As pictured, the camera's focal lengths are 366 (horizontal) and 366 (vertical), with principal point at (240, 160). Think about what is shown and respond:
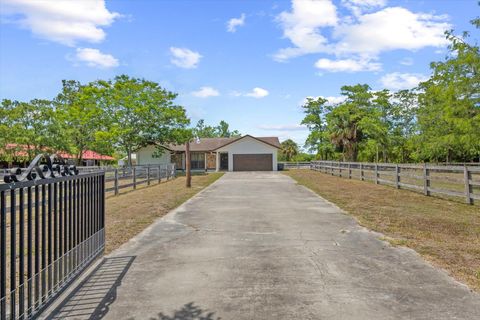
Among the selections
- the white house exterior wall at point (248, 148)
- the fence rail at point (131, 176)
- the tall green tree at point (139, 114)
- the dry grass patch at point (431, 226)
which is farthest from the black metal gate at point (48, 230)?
the white house exterior wall at point (248, 148)

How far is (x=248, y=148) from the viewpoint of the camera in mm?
46719

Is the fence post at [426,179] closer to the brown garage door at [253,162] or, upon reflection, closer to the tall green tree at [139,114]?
the tall green tree at [139,114]

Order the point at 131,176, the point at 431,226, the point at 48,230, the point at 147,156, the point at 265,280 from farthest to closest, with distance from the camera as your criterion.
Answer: the point at 147,156 < the point at 131,176 < the point at 431,226 < the point at 265,280 < the point at 48,230

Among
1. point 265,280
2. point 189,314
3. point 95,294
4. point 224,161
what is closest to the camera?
point 189,314

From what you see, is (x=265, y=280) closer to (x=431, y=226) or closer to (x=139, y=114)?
(x=431, y=226)

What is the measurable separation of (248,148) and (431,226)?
38.6 metres

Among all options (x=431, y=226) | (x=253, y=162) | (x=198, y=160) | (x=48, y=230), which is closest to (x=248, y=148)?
(x=253, y=162)

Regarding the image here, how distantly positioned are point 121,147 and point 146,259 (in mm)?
33635

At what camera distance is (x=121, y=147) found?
37469 mm

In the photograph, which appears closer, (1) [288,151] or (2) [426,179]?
(2) [426,179]

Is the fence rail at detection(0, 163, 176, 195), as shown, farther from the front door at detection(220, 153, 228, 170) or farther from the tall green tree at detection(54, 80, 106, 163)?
the front door at detection(220, 153, 228, 170)

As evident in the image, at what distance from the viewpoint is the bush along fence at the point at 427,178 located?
40.7 ft

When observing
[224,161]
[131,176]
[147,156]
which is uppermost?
[147,156]

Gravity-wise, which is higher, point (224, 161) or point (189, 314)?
point (224, 161)
